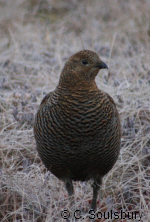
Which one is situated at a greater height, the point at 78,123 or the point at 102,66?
the point at 102,66

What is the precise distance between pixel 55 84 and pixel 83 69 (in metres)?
2.43

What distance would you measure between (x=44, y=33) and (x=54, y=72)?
7.13 feet

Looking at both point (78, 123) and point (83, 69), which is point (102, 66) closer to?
point (83, 69)

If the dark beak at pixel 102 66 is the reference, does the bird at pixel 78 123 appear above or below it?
below

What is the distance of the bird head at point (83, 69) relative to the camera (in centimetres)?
305

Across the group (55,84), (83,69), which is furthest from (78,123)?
(55,84)

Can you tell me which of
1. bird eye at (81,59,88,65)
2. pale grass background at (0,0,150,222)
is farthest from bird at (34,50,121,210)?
pale grass background at (0,0,150,222)

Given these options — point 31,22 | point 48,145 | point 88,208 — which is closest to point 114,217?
point 88,208

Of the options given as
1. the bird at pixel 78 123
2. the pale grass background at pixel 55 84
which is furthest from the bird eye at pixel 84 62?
the pale grass background at pixel 55 84

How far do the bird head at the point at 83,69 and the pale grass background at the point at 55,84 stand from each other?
3.37 ft

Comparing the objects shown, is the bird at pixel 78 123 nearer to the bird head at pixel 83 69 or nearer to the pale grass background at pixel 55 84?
the bird head at pixel 83 69

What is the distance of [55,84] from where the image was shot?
5.44m

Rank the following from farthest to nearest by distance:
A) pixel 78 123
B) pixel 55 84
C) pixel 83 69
→ pixel 55 84
pixel 83 69
pixel 78 123

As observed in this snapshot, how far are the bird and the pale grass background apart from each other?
1.42ft
